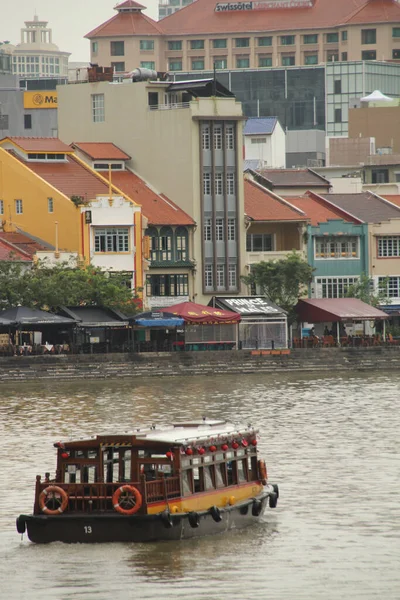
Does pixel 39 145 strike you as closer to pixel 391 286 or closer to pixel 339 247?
pixel 339 247

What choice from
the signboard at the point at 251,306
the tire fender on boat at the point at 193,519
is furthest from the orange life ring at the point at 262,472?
the signboard at the point at 251,306

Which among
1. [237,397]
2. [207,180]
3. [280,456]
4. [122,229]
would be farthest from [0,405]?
[207,180]

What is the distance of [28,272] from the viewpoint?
3821 inches

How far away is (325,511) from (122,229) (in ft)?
205

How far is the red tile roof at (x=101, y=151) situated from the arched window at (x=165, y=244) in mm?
6117

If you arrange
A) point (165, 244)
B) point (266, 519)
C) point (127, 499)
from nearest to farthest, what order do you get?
1. point (127, 499)
2. point (266, 519)
3. point (165, 244)

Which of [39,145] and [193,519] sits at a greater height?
[39,145]

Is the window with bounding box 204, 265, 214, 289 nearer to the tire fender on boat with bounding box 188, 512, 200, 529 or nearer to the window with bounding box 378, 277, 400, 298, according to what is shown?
the window with bounding box 378, 277, 400, 298

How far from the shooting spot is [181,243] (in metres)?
109

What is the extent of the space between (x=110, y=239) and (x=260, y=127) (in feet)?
196

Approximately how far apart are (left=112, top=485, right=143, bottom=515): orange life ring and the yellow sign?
122 metres

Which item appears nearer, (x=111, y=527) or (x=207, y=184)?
(x=111, y=527)

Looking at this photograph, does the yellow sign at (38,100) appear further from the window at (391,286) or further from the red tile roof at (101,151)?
the window at (391,286)

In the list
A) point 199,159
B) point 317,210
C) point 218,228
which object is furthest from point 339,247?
point 199,159
